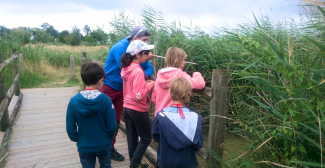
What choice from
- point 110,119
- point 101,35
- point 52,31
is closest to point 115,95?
point 110,119

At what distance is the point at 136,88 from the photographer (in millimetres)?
2391

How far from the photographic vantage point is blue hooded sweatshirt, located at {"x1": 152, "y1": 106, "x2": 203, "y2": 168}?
6.10 ft

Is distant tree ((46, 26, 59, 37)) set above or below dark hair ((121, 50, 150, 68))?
above

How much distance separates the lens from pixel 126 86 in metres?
2.65

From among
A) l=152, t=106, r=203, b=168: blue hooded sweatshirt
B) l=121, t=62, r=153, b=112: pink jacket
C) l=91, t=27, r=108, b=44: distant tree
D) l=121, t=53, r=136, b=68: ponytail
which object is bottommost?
l=152, t=106, r=203, b=168: blue hooded sweatshirt

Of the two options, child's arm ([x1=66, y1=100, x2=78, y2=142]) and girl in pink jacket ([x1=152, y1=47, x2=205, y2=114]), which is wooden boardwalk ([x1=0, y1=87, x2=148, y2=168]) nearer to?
child's arm ([x1=66, y1=100, x2=78, y2=142])

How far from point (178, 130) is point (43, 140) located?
9.60 feet

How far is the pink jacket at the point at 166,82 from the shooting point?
2.22m

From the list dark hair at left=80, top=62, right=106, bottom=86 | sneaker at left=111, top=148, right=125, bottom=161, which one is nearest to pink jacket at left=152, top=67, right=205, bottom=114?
dark hair at left=80, top=62, right=106, bottom=86

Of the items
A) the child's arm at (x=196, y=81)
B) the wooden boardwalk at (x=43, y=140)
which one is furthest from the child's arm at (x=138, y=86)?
the wooden boardwalk at (x=43, y=140)

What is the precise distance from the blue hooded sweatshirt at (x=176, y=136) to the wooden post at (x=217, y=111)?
1.24 ft

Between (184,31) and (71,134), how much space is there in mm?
2661

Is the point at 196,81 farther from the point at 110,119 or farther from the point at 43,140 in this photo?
the point at 43,140

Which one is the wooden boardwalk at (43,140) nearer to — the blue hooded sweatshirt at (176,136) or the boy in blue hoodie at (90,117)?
the boy in blue hoodie at (90,117)
